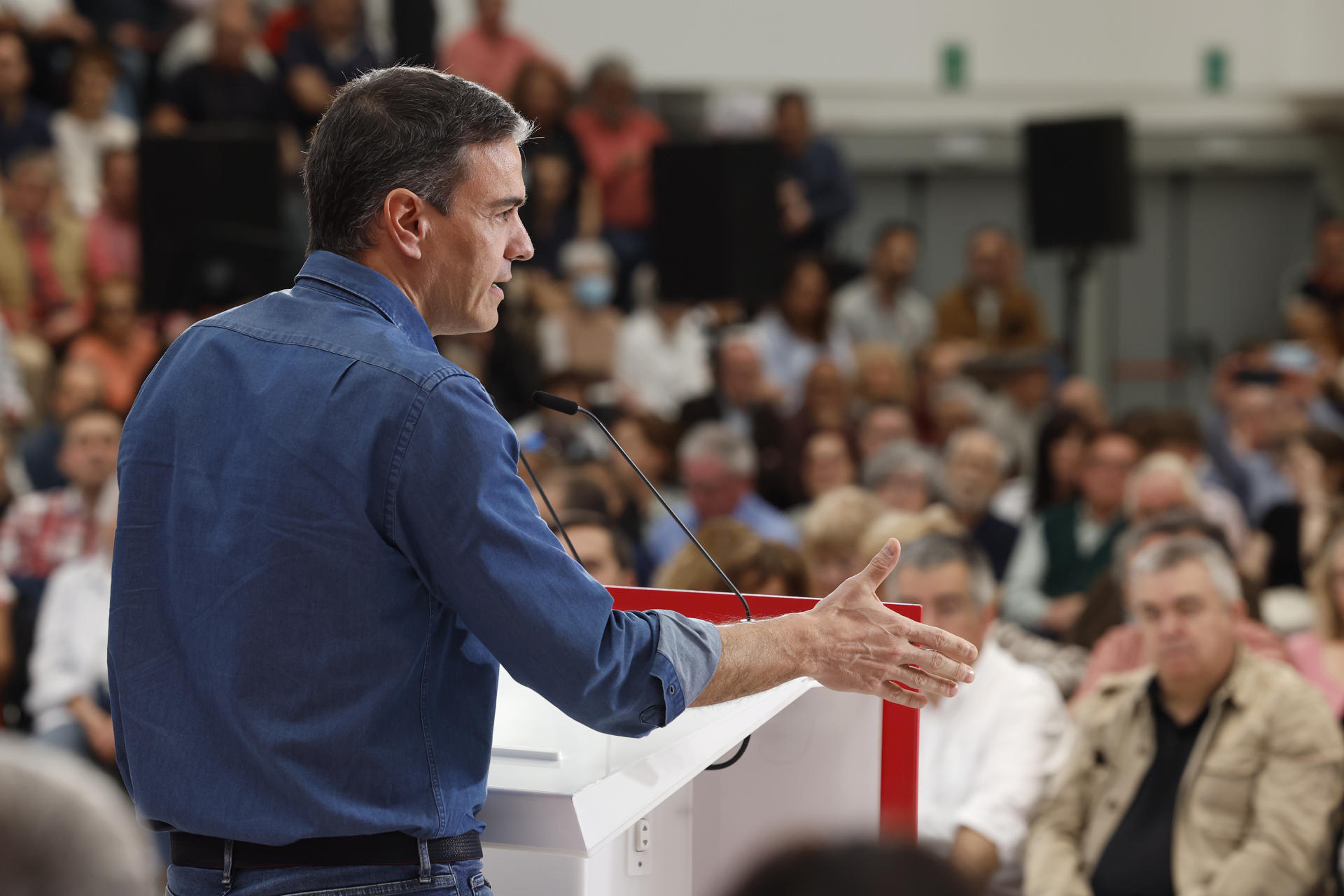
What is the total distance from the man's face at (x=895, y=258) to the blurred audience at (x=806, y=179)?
34 centimetres

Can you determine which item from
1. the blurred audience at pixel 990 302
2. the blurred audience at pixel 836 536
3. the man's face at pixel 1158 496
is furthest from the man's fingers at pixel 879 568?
the blurred audience at pixel 990 302

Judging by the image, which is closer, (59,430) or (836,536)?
(836,536)

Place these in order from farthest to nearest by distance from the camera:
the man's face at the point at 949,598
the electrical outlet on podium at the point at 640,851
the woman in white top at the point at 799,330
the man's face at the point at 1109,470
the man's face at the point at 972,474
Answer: the woman in white top at the point at 799,330 < the man's face at the point at 972,474 < the man's face at the point at 1109,470 < the man's face at the point at 949,598 < the electrical outlet on podium at the point at 640,851

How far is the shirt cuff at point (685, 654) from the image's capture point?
131 centimetres

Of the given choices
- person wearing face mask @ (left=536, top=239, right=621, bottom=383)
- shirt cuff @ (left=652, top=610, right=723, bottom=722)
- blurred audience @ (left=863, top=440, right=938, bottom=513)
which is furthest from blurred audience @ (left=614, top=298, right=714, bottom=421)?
shirt cuff @ (left=652, top=610, right=723, bottom=722)

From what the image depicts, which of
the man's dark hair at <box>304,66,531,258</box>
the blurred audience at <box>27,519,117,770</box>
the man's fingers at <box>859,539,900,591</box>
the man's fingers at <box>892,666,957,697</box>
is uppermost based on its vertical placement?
the man's dark hair at <box>304,66,531,258</box>

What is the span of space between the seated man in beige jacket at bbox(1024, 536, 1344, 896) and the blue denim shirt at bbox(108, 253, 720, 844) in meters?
1.84

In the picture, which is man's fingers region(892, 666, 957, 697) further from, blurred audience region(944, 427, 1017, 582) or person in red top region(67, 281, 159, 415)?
person in red top region(67, 281, 159, 415)

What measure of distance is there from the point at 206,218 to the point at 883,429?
108 inches

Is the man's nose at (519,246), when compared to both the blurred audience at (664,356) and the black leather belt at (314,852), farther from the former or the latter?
the blurred audience at (664,356)

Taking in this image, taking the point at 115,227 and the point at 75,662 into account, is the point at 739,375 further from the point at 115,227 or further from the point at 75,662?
the point at 75,662

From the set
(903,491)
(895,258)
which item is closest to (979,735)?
(903,491)

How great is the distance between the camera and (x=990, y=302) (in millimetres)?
7863

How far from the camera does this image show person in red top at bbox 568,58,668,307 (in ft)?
25.1
